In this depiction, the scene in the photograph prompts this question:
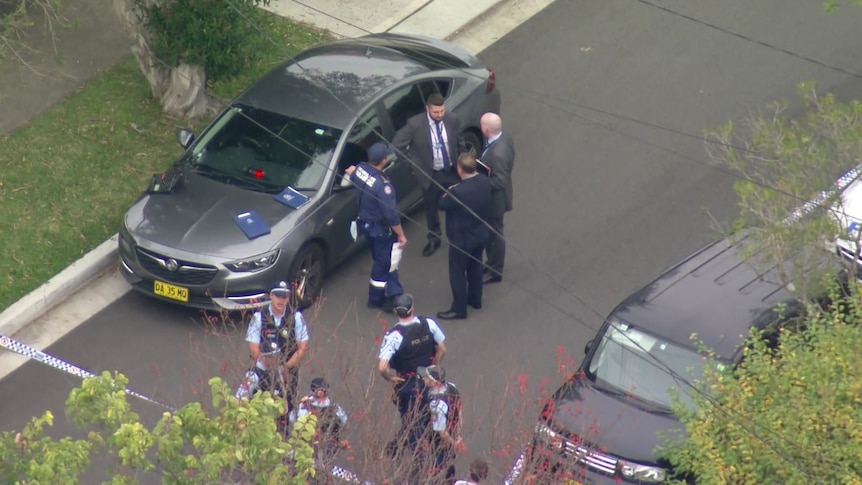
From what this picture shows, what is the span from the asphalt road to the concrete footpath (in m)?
0.23

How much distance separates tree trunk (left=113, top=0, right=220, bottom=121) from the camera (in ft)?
48.2

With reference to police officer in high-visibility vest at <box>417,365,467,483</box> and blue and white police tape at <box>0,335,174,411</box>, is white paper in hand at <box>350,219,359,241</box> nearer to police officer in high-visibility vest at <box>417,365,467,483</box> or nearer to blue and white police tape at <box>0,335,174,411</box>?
blue and white police tape at <box>0,335,174,411</box>

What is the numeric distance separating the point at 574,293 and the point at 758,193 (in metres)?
3.26

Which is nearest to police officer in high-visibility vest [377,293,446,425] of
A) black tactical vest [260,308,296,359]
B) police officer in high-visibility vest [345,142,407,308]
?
black tactical vest [260,308,296,359]

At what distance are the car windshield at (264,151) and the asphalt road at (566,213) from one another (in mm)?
1163

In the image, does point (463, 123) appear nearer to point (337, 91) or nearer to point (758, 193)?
point (337, 91)

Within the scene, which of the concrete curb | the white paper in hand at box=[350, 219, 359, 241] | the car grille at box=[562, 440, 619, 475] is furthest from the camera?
the white paper in hand at box=[350, 219, 359, 241]

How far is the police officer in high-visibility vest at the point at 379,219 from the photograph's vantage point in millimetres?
12305

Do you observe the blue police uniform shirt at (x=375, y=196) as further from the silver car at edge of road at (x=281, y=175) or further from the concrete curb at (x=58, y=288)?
the concrete curb at (x=58, y=288)

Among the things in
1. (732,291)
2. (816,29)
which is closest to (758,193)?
(732,291)

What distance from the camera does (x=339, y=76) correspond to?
1373 cm

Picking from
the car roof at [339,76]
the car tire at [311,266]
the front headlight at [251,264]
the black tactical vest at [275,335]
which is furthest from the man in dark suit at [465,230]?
the black tactical vest at [275,335]

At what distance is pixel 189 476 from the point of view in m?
6.77

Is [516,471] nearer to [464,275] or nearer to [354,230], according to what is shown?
[464,275]
